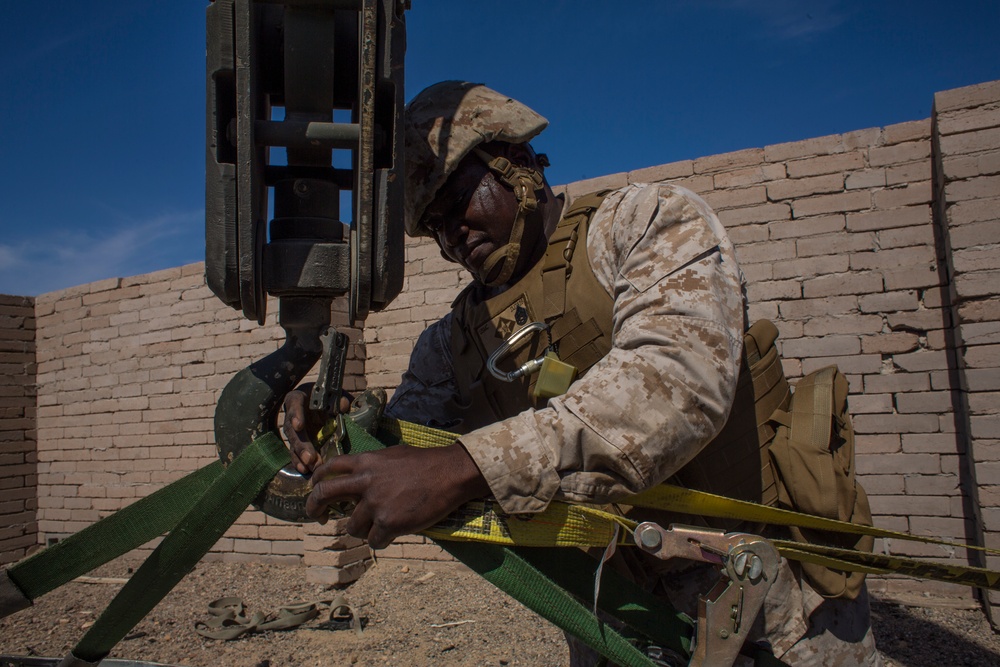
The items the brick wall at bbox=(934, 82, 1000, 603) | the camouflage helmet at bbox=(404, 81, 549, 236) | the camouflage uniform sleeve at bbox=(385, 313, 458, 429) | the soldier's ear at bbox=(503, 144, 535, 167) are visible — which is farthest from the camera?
the brick wall at bbox=(934, 82, 1000, 603)

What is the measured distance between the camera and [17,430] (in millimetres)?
8078

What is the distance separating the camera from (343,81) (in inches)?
53.9

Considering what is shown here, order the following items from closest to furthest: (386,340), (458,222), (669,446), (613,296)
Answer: (669,446) → (613,296) → (458,222) → (386,340)

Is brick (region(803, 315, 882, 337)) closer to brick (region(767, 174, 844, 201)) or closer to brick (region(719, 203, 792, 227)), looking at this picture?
brick (region(719, 203, 792, 227))

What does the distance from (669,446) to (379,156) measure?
749 millimetres

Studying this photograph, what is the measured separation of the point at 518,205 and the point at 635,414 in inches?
35.5

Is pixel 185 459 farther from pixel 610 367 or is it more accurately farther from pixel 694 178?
pixel 610 367

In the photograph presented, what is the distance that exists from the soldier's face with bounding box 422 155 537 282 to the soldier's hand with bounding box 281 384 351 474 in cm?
63

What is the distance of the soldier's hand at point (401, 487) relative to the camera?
1.12m

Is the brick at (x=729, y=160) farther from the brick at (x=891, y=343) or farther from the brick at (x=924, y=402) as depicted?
the brick at (x=924, y=402)

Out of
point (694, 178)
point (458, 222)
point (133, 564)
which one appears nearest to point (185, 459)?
point (133, 564)

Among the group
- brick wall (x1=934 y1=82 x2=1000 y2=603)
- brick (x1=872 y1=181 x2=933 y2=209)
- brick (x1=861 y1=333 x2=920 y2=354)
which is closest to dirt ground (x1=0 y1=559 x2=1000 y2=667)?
brick wall (x1=934 y1=82 x2=1000 y2=603)

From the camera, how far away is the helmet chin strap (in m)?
1.82

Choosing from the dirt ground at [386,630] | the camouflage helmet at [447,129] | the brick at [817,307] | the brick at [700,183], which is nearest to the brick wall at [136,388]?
the dirt ground at [386,630]
